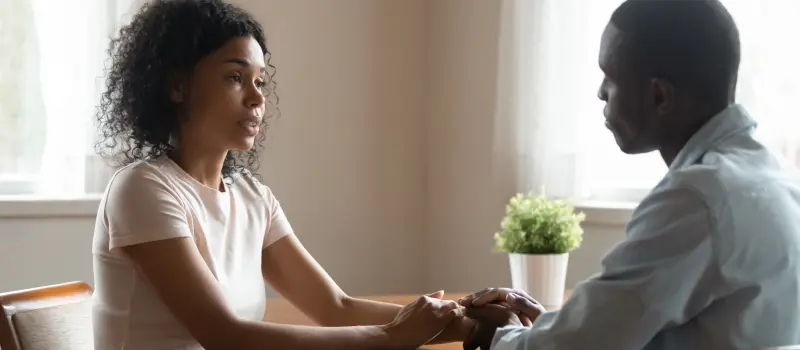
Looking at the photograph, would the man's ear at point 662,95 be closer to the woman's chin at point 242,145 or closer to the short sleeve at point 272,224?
the woman's chin at point 242,145

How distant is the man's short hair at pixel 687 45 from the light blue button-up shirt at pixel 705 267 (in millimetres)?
66

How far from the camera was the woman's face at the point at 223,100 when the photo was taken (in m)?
1.68

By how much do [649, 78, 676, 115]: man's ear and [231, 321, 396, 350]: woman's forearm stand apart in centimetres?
61

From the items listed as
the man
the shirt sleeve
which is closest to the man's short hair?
the man

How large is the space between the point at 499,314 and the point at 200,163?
58cm

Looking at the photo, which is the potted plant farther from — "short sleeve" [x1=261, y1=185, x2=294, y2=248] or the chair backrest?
the chair backrest

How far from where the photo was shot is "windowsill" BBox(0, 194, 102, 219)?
9.76ft

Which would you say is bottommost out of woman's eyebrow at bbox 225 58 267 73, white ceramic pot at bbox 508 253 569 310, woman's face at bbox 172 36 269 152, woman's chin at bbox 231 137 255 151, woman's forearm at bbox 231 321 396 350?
white ceramic pot at bbox 508 253 569 310

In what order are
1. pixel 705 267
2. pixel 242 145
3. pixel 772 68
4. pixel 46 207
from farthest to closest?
pixel 46 207 < pixel 772 68 < pixel 242 145 < pixel 705 267

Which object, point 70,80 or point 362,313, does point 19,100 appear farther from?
point 362,313

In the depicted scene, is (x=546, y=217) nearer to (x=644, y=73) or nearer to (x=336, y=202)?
(x=644, y=73)

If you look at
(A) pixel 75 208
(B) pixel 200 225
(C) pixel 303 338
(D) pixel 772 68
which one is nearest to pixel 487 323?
(C) pixel 303 338

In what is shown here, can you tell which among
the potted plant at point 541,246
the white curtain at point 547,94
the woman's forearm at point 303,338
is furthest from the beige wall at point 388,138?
the woman's forearm at point 303,338

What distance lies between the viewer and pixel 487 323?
1611mm
